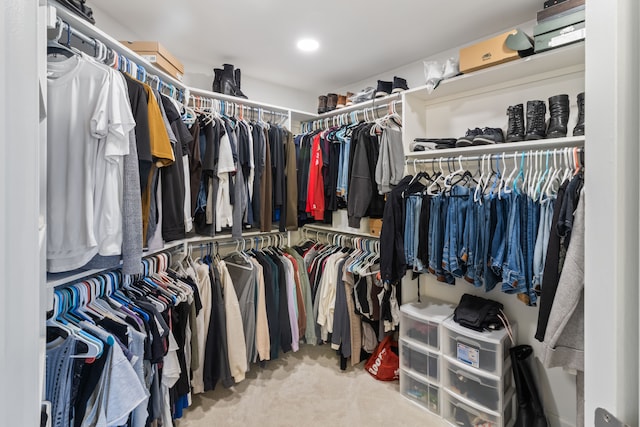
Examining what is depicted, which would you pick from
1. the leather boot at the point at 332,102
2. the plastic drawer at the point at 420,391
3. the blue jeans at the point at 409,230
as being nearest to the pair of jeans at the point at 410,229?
the blue jeans at the point at 409,230

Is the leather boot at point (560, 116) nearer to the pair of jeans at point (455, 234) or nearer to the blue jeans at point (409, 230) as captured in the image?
the pair of jeans at point (455, 234)

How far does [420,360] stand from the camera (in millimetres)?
2043

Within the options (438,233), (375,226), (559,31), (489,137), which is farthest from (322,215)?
(559,31)

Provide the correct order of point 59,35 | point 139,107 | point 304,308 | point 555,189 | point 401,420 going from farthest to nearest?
point 304,308 → point 401,420 → point 555,189 → point 139,107 → point 59,35

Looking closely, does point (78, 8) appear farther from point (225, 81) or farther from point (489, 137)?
point (489, 137)

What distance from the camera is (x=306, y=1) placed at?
5.62ft

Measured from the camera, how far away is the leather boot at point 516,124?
5.82 feet

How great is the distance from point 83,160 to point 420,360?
7.20 ft

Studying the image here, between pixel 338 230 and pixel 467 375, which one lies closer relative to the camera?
pixel 467 375

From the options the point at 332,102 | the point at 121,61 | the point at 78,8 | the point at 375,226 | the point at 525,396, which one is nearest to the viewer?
the point at 78,8

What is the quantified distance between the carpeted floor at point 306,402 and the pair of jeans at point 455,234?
993 mm

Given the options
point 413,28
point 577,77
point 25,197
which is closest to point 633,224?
point 25,197

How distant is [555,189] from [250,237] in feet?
7.31

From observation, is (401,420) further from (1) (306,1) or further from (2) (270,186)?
(1) (306,1)
